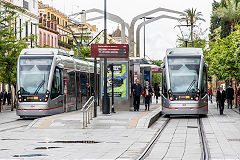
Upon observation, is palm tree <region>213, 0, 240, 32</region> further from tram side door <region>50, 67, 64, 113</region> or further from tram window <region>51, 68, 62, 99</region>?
tram window <region>51, 68, 62, 99</region>

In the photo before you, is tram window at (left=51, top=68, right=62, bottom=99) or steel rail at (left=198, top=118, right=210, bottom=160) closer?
steel rail at (left=198, top=118, right=210, bottom=160)

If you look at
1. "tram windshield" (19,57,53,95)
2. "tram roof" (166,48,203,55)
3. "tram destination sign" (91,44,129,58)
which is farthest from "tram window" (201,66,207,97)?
"tram windshield" (19,57,53,95)

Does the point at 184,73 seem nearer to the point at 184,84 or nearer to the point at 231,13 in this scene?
the point at 184,84

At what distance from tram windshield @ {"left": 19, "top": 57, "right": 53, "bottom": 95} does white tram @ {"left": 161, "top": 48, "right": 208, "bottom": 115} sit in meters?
6.01

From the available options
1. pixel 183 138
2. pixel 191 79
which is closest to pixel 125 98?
pixel 191 79

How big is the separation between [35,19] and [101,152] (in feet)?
208

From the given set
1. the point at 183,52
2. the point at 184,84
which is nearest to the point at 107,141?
the point at 184,84

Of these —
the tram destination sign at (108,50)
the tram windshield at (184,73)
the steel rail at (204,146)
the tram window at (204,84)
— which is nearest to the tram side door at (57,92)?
the tram destination sign at (108,50)

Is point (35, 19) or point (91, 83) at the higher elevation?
point (35, 19)

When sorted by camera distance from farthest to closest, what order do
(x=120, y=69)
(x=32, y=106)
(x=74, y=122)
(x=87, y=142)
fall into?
(x=120, y=69) < (x=32, y=106) < (x=74, y=122) < (x=87, y=142)

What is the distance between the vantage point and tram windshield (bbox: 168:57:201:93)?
85.9 ft

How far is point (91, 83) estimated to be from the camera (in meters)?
37.4

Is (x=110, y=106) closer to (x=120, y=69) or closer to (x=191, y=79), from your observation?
(x=120, y=69)

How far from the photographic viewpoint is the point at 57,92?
26.7 meters
